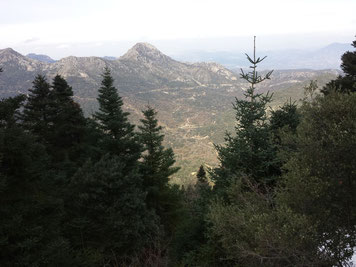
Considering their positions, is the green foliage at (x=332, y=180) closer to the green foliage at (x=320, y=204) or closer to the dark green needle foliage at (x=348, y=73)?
the green foliage at (x=320, y=204)

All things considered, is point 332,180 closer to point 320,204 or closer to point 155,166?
point 320,204

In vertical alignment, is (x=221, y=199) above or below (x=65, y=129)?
below

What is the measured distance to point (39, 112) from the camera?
16.2m

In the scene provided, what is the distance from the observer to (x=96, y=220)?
1180 cm

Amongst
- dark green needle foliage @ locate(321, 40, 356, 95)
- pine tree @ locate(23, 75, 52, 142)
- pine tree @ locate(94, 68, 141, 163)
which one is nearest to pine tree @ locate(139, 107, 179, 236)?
pine tree @ locate(94, 68, 141, 163)

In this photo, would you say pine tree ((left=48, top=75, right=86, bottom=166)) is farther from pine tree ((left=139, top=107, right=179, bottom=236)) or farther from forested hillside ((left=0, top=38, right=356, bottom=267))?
pine tree ((left=139, top=107, right=179, bottom=236))

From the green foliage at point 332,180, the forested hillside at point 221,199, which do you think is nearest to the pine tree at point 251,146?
the forested hillside at point 221,199

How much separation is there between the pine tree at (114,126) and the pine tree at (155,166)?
1.07 metres

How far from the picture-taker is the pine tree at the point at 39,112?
1615 centimetres

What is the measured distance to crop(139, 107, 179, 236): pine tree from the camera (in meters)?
17.6

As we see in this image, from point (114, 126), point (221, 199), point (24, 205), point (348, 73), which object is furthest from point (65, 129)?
point (348, 73)

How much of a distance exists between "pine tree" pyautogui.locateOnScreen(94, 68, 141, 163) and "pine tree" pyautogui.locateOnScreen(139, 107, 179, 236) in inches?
42.2

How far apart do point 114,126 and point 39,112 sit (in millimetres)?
5317

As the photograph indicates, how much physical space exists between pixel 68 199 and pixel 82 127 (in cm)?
739
